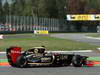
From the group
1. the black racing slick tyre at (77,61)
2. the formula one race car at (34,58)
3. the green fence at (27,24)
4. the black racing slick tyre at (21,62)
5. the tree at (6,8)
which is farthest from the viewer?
the tree at (6,8)

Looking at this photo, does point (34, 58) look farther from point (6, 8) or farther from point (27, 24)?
point (6, 8)

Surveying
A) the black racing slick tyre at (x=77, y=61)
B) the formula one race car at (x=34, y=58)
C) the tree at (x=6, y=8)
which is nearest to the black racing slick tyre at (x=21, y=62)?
the formula one race car at (x=34, y=58)

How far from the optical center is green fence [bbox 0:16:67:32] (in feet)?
242

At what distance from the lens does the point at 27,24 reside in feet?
260

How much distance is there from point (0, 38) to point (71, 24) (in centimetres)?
5973

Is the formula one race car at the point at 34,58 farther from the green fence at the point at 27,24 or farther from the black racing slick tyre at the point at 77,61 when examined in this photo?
the green fence at the point at 27,24

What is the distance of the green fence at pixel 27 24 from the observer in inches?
2902

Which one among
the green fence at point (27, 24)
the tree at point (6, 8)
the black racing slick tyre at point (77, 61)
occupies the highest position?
the black racing slick tyre at point (77, 61)

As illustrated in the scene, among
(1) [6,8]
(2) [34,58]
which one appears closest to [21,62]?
(2) [34,58]

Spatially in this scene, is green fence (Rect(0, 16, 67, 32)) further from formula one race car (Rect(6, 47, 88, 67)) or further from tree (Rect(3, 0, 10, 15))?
formula one race car (Rect(6, 47, 88, 67))

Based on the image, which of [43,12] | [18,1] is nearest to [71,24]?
[43,12]

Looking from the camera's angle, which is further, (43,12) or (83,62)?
(43,12)

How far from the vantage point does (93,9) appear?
355ft

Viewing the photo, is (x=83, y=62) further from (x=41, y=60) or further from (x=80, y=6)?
(x=80, y=6)
